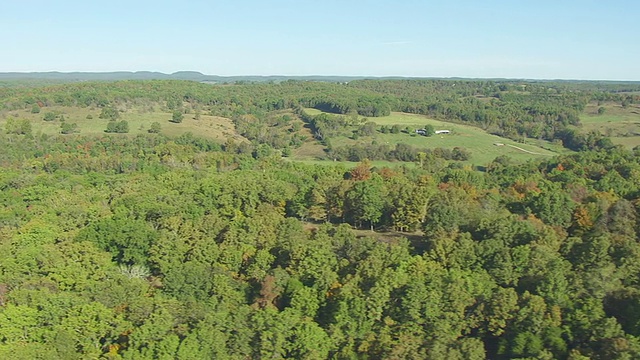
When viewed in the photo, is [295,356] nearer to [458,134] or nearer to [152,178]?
[152,178]

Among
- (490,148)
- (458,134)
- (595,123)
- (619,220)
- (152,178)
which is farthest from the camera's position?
(595,123)

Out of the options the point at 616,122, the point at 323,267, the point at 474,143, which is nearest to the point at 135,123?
the point at 474,143

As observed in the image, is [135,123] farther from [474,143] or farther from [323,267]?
[323,267]

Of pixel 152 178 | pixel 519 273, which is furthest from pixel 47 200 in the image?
pixel 519 273

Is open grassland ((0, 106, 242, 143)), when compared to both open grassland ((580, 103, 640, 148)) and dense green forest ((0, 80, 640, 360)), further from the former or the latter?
open grassland ((580, 103, 640, 148))

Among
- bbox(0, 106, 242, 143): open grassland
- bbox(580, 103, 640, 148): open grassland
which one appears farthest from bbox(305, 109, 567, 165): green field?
bbox(0, 106, 242, 143): open grassland

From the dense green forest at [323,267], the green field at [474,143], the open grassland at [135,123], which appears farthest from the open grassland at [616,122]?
the open grassland at [135,123]

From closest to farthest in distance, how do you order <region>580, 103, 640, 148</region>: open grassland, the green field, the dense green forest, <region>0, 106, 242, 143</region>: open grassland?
the dense green forest < the green field < <region>580, 103, 640, 148</region>: open grassland < <region>0, 106, 242, 143</region>: open grassland

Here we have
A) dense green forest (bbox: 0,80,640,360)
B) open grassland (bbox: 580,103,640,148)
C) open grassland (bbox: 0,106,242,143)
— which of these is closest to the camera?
dense green forest (bbox: 0,80,640,360)
